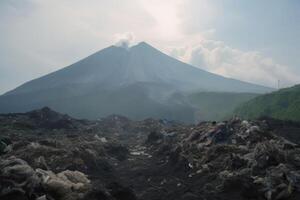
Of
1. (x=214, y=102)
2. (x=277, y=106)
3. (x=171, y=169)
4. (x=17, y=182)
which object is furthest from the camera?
(x=214, y=102)

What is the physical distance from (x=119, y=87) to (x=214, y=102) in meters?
35.6

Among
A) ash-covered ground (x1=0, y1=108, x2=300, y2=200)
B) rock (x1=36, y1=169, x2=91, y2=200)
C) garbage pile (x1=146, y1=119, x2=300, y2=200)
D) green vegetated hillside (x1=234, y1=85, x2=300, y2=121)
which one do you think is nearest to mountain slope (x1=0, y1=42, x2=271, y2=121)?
green vegetated hillside (x1=234, y1=85, x2=300, y2=121)

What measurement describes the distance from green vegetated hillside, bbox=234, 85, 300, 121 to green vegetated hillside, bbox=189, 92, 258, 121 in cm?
2886

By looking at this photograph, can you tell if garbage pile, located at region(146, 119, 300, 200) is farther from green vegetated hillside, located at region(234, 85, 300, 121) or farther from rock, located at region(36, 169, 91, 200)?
green vegetated hillside, located at region(234, 85, 300, 121)

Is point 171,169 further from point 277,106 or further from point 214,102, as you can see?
point 214,102

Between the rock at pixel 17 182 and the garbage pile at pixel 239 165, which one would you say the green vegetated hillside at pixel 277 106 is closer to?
the garbage pile at pixel 239 165


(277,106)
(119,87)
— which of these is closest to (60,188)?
(277,106)

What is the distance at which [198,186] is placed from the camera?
60.1ft

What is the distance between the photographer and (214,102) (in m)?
108

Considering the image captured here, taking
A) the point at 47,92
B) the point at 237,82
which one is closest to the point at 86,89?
the point at 47,92

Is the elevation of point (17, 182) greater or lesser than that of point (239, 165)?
greater

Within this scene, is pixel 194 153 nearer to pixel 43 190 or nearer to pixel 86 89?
pixel 43 190

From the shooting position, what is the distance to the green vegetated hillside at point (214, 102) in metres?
93.6

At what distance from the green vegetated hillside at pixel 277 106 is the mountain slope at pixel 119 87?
35484 millimetres
